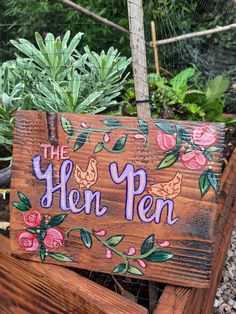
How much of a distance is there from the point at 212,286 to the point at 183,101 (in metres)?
0.65

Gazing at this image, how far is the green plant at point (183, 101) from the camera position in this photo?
1524mm

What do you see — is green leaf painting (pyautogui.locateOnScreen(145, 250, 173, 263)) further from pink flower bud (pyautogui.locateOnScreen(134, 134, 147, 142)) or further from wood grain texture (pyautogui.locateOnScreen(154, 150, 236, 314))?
pink flower bud (pyautogui.locateOnScreen(134, 134, 147, 142))

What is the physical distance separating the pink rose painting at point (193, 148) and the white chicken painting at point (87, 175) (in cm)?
15

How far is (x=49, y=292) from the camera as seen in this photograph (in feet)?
3.20

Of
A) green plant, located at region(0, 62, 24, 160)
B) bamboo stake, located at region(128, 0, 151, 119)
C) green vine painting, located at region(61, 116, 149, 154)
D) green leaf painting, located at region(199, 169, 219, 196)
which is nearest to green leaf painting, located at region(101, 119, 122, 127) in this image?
green vine painting, located at region(61, 116, 149, 154)

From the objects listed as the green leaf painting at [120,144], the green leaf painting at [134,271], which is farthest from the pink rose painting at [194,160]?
the green leaf painting at [134,271]

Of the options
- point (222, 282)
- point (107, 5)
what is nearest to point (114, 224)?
point (222, 282)

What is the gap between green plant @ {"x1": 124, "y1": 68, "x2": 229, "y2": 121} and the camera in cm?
152

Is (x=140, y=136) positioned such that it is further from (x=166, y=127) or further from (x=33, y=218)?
(x=33, y=218)

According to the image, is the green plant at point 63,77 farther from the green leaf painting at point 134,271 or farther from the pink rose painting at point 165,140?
the green leaf painting at point 134,271

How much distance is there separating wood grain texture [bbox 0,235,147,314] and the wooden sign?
3 cm

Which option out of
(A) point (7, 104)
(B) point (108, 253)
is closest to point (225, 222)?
(B) point (108, 253)

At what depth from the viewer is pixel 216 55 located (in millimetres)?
2428

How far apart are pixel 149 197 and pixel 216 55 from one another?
1689 mm
